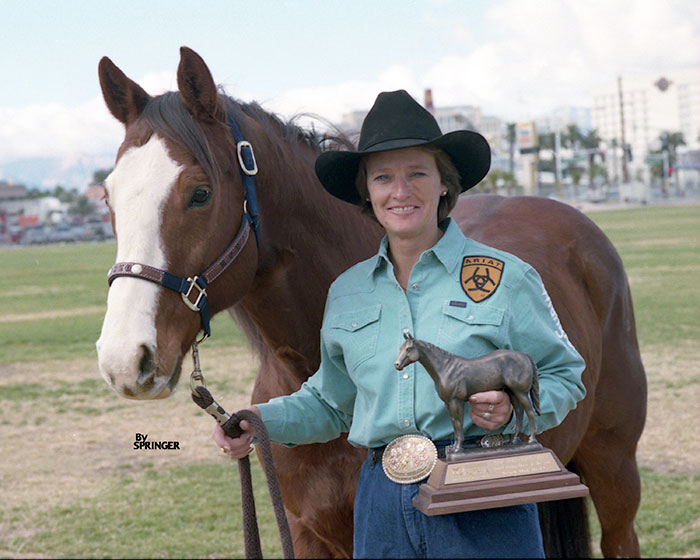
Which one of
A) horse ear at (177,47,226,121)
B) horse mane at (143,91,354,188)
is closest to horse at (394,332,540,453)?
horse mane at (143,91,354,188)

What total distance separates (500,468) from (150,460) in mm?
5322

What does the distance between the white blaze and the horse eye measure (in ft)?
0.25

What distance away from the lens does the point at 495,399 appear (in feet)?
6.05

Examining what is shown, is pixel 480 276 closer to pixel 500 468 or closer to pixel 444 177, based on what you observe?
Result: pixel 444 177

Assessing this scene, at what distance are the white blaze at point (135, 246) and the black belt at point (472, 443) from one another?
2.17 feet

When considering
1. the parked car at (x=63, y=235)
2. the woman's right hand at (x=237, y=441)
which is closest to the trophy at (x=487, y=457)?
the woman's right hand at (x=237, y=441)

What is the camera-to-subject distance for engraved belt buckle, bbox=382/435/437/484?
6.45ft

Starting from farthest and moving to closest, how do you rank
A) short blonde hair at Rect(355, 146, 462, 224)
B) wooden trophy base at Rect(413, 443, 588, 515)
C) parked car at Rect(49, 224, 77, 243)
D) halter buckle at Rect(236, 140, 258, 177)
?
parked car at Rect(49, 224, 77, 243) → halter buckle at Rect(236, 140, 258, 177) → short blonde hair at Rect(355, 146, 462, 224) → wooden trophy base at Rect(413, 443, 588, 515)

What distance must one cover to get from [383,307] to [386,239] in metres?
0.24

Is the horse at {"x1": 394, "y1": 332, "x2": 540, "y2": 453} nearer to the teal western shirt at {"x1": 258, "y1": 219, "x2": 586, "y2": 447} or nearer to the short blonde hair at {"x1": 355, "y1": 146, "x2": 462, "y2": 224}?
the teal western shirt at {"x1": 258, "y1": 219, "x2": 586, "y2": 447}

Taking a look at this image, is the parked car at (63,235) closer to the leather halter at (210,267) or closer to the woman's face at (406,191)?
the leather halter at (210,267)

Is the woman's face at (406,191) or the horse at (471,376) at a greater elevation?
the woman's face at (406,191)

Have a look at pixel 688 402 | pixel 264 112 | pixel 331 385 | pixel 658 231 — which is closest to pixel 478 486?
pixel 331 385

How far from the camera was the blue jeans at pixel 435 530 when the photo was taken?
1.94 meters
